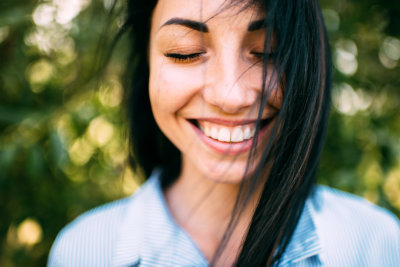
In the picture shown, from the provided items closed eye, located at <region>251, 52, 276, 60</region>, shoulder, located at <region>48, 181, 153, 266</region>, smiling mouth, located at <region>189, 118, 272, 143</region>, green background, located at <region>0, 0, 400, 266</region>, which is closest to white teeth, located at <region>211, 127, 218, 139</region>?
smiling mouth, located at <region>189, 118, 272, 143</region>

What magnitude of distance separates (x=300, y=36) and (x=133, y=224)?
851 mm

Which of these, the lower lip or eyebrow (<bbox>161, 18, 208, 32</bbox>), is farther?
the lower lip

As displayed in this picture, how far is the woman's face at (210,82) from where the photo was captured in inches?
31.2

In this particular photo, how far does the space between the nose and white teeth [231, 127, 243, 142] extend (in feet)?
0.22

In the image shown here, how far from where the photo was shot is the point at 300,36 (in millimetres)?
791

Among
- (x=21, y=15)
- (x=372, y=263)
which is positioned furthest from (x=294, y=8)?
(x=21, y=15)

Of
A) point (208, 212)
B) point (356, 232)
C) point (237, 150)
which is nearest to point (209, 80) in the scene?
point (237, 150)

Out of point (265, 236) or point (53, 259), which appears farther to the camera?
point (53, 259)

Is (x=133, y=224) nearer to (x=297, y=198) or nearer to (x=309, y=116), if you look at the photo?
(x=297, y=198)

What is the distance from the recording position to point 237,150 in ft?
2.98

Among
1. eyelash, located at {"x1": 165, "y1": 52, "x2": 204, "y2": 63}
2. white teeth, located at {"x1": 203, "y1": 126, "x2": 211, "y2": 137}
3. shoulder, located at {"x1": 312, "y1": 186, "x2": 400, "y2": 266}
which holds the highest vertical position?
eyelash, located at {"x1": 165, "y1": 52, "x2": 204, "y2": 63}

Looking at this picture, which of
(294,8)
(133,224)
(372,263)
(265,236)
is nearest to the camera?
(294,8)

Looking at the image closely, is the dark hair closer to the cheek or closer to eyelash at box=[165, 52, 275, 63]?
eyelash at box=[165, 52, 275, 63]

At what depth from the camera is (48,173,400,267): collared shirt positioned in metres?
1.03
